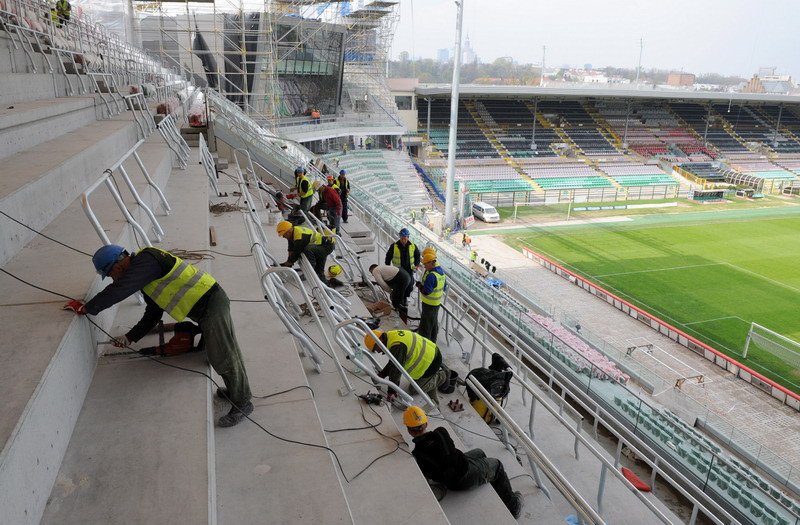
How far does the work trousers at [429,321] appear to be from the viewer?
7266 millimetres

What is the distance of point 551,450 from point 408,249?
3596mm

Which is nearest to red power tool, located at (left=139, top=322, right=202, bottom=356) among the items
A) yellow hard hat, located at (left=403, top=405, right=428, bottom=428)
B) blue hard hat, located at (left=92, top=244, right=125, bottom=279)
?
blue hard hat, located at (left=92, top=244, right=125, bottom=279)

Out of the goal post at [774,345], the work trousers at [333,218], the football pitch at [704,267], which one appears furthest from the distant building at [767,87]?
the work trousers at [333,218]

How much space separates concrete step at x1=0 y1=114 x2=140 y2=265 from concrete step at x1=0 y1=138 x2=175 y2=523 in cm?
9

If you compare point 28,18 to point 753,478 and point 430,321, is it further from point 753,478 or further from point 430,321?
point 753,478

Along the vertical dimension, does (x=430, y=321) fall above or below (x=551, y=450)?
above

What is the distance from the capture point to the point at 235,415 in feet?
12.8

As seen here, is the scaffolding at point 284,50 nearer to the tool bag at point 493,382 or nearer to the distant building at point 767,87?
the tool bag at point 493,382

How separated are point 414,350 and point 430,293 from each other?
70.5 inches

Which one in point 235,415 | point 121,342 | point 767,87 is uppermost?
point 767,87

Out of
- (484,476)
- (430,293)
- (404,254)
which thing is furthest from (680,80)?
(484,476)

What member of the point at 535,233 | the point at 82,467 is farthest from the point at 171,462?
the point at 535,233

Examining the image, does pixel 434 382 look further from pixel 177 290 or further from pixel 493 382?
pixel 177 290

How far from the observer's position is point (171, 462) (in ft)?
9.55
